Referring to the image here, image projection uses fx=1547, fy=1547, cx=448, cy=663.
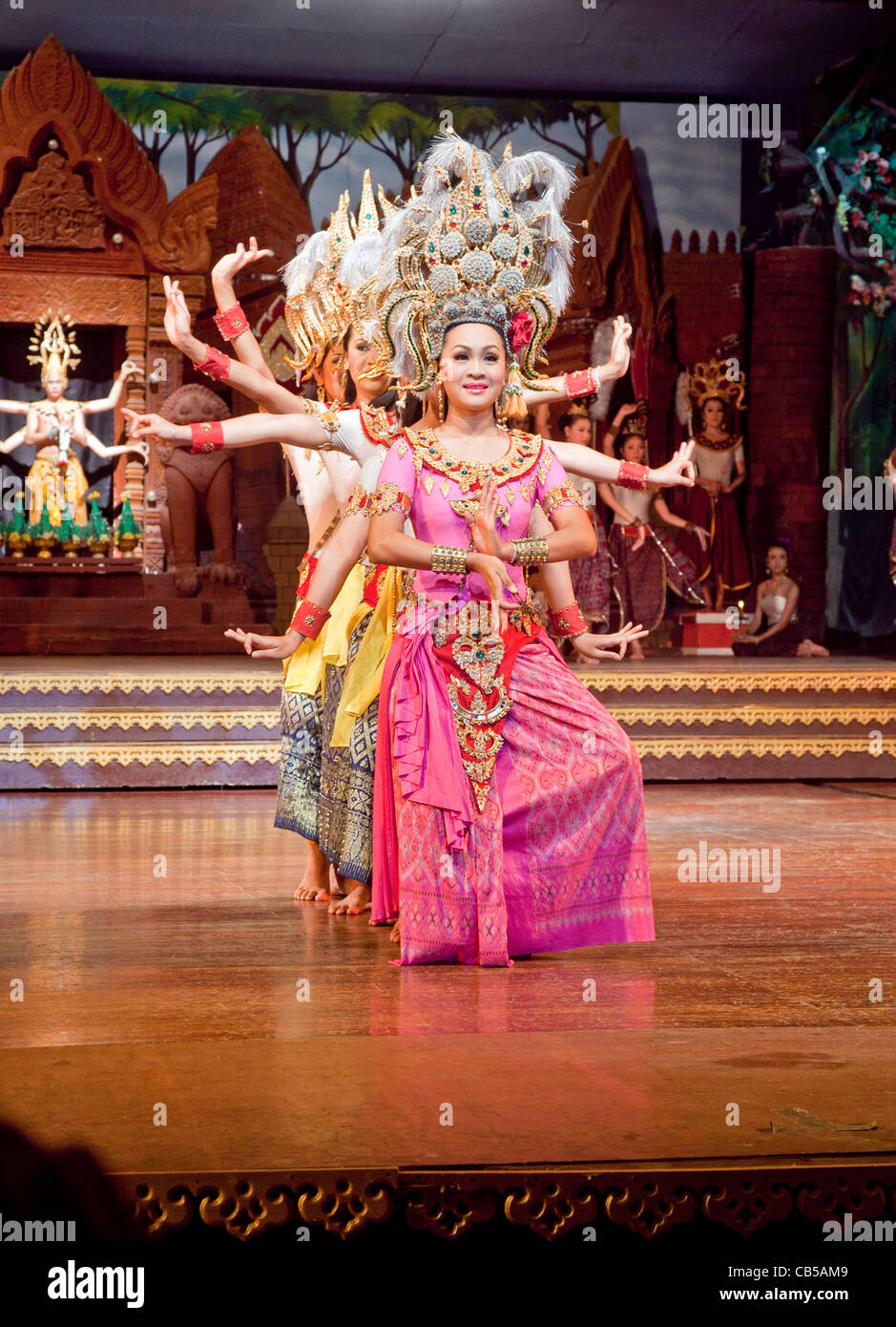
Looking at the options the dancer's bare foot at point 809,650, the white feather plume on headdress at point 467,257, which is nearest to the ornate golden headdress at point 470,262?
the white feather plume on headdress at point 467,257

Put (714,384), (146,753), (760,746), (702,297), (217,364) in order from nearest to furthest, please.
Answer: (217,364) < (146,753) < (760,746) < (714,384) < (702,297)

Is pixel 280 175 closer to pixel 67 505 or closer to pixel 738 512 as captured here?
pixel 67 505

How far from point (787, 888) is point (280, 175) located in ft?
23.3

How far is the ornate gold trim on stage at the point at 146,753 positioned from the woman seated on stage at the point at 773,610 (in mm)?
4129

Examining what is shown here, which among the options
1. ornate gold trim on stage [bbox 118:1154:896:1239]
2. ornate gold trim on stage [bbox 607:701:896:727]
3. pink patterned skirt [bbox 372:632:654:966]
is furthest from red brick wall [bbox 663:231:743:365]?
ornate gold trim on stage [bbox 118:1154:896:1239]

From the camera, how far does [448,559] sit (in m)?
3.00

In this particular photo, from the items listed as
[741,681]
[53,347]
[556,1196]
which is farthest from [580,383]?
[53,347]

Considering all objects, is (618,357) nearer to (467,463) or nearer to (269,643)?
(467,463)

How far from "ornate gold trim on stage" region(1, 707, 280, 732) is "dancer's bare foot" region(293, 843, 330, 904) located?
2.51 meters

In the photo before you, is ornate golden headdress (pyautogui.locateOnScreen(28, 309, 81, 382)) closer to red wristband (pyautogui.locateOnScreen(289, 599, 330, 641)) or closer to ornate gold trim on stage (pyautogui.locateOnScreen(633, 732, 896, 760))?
ornate gold trim on stage (pyautogui.locateOnScreen(633, 732, 896, 760))

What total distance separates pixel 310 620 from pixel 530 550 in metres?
0.63

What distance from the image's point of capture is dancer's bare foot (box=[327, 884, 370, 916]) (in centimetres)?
362

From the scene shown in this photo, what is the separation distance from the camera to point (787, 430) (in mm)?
10047
